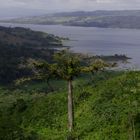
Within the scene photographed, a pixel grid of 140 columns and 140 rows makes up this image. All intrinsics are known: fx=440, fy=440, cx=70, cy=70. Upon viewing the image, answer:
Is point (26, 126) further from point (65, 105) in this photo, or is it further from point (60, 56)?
point (60, 56)

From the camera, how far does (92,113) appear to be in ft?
139

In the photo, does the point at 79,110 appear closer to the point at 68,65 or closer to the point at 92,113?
the point at 92,113

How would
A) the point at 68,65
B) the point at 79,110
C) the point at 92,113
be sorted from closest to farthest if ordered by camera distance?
the point at 68,65, the point at 92,113, the point at 79,110

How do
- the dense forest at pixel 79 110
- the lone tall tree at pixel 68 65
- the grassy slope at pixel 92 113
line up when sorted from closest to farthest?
the lone tall tree at pixel 68 65 → the dense forest at pixel 79 110 → the grassy slope at pixel 92 113

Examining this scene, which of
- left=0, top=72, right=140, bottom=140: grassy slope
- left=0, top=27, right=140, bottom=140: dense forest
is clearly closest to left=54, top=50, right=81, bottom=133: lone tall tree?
left=0, top=27, right=140, bottom=140: dense forest

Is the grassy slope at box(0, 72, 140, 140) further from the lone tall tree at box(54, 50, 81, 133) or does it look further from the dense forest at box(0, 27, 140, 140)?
the lone tall tree at box(54, 50, 81, 133)

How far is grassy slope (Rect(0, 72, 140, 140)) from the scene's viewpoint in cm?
3578

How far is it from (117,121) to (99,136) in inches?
96.6

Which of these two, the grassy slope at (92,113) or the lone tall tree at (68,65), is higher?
the lone tall tree at (68,65)

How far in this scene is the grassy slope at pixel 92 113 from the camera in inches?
1409

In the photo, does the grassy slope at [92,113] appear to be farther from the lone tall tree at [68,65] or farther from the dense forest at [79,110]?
the lone tall tree at [68,65]

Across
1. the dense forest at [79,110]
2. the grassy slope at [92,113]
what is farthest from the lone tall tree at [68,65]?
the grassy slope at [92,113]

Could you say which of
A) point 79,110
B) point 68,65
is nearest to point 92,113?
point 79,110

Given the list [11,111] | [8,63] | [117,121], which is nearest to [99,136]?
[117,121]
